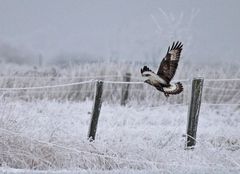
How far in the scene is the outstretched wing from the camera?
3.32 meters

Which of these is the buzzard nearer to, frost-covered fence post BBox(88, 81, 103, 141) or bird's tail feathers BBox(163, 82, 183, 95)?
bird's tail feathers BBox(163, 82, 183, 95)

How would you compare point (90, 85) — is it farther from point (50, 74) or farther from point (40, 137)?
point (40, 137)

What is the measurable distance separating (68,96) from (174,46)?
11.8 m

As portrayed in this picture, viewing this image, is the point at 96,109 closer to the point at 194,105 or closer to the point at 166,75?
the point at 194,105

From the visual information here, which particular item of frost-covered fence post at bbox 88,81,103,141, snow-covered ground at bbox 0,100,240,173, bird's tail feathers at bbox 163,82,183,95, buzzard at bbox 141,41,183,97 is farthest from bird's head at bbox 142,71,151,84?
frost-covered fence post at bbox 88,81,103,141

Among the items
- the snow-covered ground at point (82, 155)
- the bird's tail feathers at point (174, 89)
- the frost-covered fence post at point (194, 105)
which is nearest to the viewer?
the bird's tail feathers at point (174, 89)

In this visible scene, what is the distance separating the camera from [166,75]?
3326 millimetres

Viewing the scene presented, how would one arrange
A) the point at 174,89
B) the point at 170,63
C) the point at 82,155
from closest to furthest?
the point at 174,89
the point at 170,63
the point at 82,155

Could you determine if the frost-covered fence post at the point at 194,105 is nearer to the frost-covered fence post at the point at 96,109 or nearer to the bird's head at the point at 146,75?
the frost-covered fence post at the point at 96,109

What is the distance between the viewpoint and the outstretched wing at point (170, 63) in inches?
131

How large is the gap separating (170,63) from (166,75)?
110 mm

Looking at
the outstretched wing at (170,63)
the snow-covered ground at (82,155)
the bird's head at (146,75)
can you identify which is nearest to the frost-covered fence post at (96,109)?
the snow-covered ground at (82,155)

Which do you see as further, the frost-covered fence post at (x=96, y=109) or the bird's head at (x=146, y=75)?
the frost-covered fence post at (x=96, y=109)

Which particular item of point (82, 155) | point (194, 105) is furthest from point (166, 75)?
point (194, 105)
